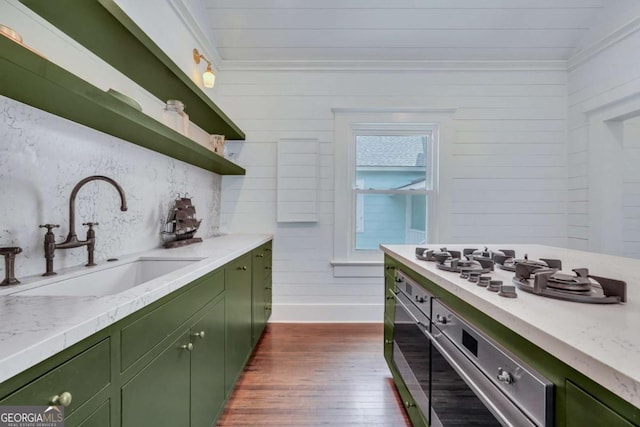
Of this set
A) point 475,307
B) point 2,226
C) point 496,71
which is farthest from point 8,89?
point 496,71

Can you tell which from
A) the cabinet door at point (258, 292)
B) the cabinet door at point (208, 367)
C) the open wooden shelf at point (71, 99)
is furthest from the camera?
the cabinet door at point (258, 292)

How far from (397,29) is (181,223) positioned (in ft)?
9.10

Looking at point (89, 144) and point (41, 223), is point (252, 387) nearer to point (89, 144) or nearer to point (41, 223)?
point (41, 223)

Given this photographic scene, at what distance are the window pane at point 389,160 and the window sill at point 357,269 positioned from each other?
88 cm

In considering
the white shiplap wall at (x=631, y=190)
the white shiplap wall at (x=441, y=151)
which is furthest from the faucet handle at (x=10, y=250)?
the white shiplap wall at (x=631, y=190)

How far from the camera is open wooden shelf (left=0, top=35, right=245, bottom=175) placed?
0.84 m

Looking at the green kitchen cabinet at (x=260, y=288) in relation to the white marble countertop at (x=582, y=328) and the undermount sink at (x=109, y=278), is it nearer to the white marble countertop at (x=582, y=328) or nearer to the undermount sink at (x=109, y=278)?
the undermount sink at (x=109, y=278)

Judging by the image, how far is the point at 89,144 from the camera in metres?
1.51

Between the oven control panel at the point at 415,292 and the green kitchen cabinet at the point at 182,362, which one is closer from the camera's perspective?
the green kitchen cabinet at the point at 182,362

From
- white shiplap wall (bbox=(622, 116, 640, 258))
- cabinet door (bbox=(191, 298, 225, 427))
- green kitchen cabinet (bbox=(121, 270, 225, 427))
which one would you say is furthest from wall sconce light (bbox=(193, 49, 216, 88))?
white shiplap wall (bbox=(622, 116, 640, 258))

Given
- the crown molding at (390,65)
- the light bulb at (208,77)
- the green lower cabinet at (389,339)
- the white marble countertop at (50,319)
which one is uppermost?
the crown molding at (390,65)

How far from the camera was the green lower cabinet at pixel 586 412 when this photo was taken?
508mm

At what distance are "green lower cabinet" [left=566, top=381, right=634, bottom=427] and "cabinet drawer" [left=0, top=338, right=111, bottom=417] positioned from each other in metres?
1.04

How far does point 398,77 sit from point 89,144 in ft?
9.80
